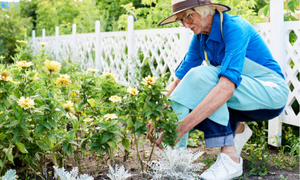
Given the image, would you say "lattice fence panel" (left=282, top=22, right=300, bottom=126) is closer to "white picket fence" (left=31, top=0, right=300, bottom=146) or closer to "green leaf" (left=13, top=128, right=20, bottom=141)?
"white picket fence" (left=31, top=0, right=300, bottom=146)

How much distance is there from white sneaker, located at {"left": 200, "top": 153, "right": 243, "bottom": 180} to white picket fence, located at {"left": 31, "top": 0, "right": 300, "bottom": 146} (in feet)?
2.83

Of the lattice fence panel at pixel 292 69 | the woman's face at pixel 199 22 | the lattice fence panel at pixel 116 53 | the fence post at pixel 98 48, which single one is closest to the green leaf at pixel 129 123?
the woman's face at pixel 199 22

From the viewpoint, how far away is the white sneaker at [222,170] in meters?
1.69

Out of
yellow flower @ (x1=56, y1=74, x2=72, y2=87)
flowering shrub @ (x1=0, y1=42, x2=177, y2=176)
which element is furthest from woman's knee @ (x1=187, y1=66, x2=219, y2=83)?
yellow flower @ (x1=56, y1=74, x2=72, y2=87)

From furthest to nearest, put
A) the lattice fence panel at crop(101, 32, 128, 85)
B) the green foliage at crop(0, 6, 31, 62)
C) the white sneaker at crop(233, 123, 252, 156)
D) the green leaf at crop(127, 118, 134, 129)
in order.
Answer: the green foliage at crop(0, 6, 31, 62), the lattice fence panel at crop(101, 32, 128, 85), the white sneaker at crop(233, 123, 252, 156), the green leaf at crop(127, 118, 134, 129)

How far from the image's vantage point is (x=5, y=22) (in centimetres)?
974

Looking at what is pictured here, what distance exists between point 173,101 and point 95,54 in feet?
14.6

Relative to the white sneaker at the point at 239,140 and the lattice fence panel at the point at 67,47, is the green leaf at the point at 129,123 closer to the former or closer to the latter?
the white sneaker at the point at 239,140

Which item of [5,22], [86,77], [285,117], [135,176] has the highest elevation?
[5,22]

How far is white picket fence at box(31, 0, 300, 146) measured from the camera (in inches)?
100

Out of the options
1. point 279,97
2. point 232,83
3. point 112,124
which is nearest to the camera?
point 112,124

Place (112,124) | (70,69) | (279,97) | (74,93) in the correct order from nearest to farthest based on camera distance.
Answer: (112,124)
(279,97)
(74,93)
(70,69)

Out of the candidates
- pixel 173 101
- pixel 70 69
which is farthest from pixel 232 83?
pixel 70 69

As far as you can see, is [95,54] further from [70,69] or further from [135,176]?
[135,176]
